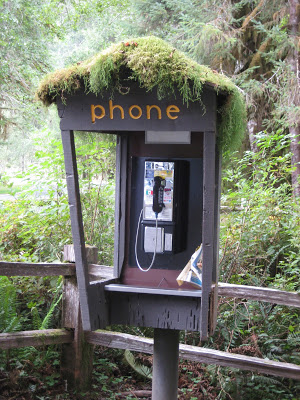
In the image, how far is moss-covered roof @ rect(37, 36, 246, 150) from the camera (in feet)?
8.66

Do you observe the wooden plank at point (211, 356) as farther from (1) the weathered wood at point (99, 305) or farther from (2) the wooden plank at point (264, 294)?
(1) the weathered wood at point (99, 305)

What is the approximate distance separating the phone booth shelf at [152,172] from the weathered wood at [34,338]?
943 millimetres

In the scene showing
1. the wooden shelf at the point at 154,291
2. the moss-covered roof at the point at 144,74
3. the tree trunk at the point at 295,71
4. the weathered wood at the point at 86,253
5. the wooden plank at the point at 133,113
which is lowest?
the wooden shelf at the point at 154,291

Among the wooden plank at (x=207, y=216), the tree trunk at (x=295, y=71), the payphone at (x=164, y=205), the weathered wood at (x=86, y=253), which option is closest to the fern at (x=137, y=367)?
the weathered wood at (x=86, y=253)

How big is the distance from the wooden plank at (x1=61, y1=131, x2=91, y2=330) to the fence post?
47.0 inches

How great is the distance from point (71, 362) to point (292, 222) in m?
2.69

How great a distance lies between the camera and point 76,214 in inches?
117

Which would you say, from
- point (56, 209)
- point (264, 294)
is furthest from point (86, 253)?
point (264, 294)

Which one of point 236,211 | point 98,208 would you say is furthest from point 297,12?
point 98,208

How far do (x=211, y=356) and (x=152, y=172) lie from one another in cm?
169

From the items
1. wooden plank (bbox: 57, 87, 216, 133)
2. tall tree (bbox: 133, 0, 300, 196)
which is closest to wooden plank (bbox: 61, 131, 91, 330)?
wooden plank (bbox: 57, 87, 216, 133)

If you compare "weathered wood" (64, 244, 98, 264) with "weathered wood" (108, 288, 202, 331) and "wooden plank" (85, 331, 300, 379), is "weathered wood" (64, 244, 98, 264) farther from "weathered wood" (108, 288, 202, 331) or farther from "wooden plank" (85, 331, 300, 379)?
"weathered wood" (108, 288, 202, 331)

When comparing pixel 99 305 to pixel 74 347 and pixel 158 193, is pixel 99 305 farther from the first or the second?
pixel 74 347

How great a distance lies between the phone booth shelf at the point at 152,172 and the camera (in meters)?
2.73
